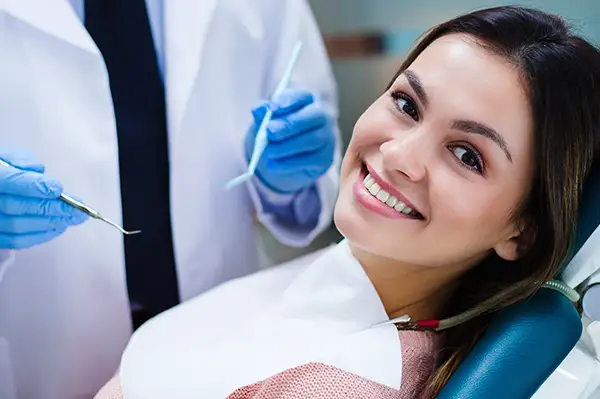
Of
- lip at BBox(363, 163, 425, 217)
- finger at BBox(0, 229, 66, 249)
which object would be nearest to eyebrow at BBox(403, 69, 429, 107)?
lip at BBox(363, 163, 425, 217)

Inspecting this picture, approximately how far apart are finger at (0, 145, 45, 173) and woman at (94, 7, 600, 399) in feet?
1.11

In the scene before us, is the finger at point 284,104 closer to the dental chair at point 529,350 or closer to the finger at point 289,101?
the finger at point 289,101

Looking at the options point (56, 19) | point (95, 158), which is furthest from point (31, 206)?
A: point (56, 19)

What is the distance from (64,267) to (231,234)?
0.35 m

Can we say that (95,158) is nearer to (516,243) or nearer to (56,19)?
(56,19)

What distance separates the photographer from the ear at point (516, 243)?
1.03m

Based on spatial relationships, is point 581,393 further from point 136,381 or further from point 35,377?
point 35,377

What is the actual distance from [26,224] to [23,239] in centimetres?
3

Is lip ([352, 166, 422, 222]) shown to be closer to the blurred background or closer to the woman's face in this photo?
the woman's face

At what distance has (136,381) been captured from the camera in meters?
1.01

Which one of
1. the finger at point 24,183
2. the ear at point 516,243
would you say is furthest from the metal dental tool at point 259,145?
the ear at point 516,243

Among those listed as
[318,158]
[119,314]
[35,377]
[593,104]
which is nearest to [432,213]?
[593,104]

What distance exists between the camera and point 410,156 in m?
0.94

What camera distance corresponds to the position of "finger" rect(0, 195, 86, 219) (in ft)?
3.18
